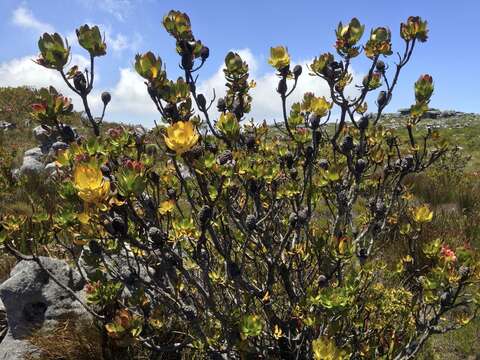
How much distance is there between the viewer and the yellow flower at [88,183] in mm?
1498

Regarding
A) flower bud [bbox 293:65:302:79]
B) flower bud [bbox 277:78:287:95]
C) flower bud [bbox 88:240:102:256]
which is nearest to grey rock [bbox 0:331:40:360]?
flower bud [bbox 88:240:102:256]

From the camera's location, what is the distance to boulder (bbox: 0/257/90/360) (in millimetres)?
3172

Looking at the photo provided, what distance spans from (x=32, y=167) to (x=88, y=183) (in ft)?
27.8

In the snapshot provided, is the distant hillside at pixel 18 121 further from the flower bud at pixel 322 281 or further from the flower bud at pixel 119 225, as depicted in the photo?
the flower bud at pixel 322 281

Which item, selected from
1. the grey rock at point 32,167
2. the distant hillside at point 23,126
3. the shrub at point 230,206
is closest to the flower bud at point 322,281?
the shrub at point 230,206

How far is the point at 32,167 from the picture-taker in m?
9.08

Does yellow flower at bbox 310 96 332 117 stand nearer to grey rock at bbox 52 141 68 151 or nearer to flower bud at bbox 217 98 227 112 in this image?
flower bud at bbox 217 98 227 112

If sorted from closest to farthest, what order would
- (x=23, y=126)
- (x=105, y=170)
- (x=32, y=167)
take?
1. (x=105, y=170)
2. (x=32, y=167)
3. (x=23, y=126)

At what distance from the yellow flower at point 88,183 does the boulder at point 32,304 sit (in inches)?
74.1

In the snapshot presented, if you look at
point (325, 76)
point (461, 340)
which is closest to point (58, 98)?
point (325, 76)

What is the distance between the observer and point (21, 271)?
3238mm

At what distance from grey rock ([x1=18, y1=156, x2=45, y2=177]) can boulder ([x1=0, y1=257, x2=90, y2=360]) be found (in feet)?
18.9

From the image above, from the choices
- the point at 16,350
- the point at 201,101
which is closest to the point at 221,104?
the point at 201,101

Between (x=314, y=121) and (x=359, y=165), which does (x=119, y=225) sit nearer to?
(x=314, y=121)
